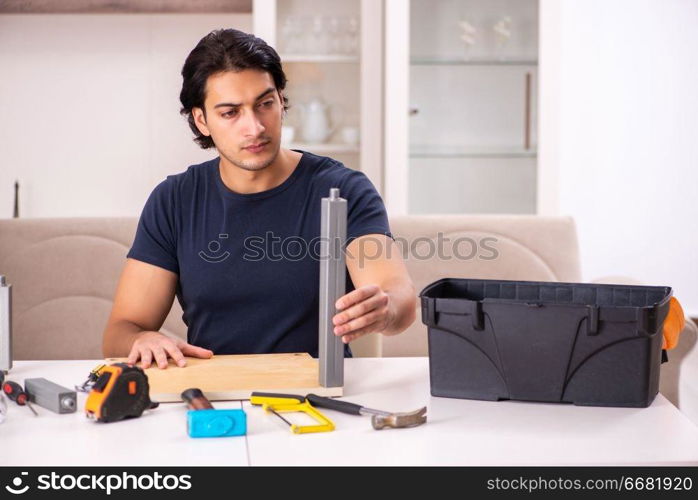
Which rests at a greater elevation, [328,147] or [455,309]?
[328,147]

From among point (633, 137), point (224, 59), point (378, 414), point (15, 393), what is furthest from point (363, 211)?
point (633, 137)

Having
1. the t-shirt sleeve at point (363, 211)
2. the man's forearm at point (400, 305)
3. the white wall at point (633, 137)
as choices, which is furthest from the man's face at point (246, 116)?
the white wall at point (633, 137)

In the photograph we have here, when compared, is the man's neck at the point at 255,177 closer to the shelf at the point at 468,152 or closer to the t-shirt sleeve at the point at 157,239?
the t-shirt sleeve at the point at 157,239

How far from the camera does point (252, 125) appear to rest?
1.79m

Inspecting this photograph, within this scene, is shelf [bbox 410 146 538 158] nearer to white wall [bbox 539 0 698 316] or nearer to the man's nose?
white wall [bbox 539 0 698 316]

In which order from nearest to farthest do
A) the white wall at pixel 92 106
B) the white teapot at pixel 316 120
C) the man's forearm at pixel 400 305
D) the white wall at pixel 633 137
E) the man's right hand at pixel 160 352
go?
1. the man's right hand at pixel 160 352
2. the man's forearm at pixel 400 305
3. the white teapot at pixel 316 120
4. the white wall at pixel 92 106
5. the white wall at pixel 633 137

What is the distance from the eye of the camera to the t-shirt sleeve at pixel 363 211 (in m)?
1.78

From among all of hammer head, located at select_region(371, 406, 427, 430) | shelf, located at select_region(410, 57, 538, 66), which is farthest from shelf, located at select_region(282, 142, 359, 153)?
hammer head, located at select_region(371, 406, 427, 430)

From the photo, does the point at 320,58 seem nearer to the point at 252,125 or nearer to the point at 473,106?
the point at 473,106

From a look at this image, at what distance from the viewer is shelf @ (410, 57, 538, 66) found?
3184 mm

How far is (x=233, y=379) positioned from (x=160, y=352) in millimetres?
142

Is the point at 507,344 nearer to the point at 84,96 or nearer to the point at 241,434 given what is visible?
the point at 241,434

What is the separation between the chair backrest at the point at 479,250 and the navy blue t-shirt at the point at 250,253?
75cm
